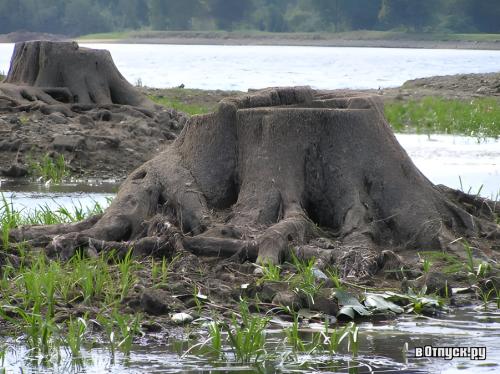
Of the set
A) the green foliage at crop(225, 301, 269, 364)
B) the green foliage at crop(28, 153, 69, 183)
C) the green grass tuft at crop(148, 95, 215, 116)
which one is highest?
the green foliage at crop(225, 301, 269, 364)

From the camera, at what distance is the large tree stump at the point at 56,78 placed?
66.5 ft

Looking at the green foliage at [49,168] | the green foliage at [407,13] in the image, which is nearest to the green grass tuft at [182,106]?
the green foliage at [49,168]

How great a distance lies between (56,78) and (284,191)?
11648mm

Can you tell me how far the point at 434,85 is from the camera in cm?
3784

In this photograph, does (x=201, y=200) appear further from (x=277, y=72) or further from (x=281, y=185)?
(x=277, y=72)

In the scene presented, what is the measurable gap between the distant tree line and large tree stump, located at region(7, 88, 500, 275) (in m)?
109

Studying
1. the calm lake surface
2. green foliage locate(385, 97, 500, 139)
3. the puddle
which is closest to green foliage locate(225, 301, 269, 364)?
the puddle

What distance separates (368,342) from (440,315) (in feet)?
3.20

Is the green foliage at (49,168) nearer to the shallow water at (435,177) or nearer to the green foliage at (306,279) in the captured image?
the shallow water at (435,177)

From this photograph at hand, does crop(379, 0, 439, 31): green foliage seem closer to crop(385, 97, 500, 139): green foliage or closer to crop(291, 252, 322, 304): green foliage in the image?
crop(385, 97, 500, 139): green foliage

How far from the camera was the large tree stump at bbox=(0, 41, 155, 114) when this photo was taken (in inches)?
798

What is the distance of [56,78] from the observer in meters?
20.6

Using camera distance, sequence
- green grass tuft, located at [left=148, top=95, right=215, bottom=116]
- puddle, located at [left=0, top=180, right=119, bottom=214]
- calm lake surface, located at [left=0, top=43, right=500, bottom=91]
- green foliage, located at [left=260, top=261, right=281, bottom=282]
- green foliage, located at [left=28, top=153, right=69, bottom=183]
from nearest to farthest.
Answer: green foliage, located at [left=260, top=261, right=281, bottom=282] → puddle, located at [left=0, top=180, right=119, bottom=214] → green foliage, located at [left=28, top=153, right=69, bottom=183] → green grass tuft, located at [left=148, top=95, right=215, bottom=116] → calm lake surface, located at [left=0, top=43, right=500, bottom=91]

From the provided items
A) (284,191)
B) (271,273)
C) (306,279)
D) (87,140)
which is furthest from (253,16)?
(306,279)
